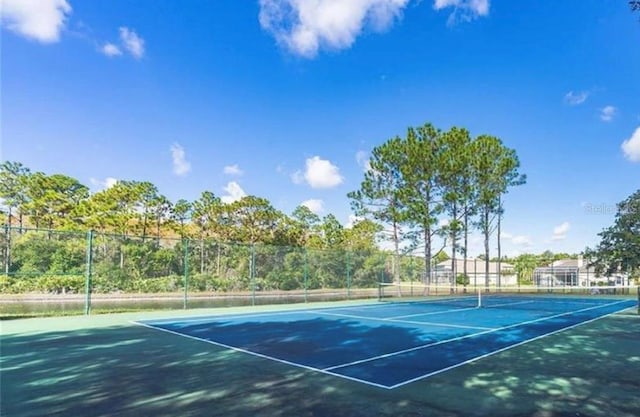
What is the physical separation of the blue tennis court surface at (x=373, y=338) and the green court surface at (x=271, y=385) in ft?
0.95

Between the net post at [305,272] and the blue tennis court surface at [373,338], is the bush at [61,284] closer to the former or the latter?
the blue tennis court surface at [373,338]

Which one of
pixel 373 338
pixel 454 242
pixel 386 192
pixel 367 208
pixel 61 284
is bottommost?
pixel 373 338

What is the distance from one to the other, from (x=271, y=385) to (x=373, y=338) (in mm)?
3080

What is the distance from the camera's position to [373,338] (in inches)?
259

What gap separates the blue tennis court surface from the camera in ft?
15.0

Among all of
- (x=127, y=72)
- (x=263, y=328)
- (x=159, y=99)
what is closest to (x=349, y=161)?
(x=159, y=99)

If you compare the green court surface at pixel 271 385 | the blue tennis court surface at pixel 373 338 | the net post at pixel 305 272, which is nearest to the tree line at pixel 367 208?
the net post at pixel 305 272

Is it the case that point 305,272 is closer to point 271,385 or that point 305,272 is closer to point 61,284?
point 61,284

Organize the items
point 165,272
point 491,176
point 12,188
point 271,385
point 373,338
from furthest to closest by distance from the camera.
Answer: point 12,188
point 491,176
point 165,272
point 373,338
point 271,385

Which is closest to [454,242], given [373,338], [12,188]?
[373,338]

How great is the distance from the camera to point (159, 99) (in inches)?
644

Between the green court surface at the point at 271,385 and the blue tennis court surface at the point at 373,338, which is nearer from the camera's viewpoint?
the green court surface at the point at 271,385

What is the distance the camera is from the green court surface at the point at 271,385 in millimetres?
3145

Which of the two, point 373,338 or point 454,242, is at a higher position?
point 454,242
